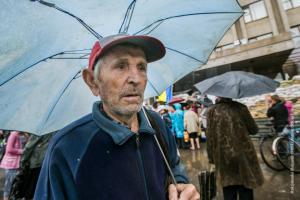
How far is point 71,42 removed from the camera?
4.79 feet

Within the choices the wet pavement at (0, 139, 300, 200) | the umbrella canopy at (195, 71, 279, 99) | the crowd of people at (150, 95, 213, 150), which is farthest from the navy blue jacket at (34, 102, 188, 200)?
the crowd of people at (150, 95, 213, 150)

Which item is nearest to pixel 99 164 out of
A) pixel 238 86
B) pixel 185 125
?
pixel 238 86

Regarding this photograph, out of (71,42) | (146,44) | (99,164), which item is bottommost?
(99,164)

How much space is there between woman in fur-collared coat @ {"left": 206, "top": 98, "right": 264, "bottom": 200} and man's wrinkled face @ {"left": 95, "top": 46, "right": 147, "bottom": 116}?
2.53 metres

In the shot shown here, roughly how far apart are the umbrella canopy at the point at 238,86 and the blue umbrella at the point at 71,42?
178cm

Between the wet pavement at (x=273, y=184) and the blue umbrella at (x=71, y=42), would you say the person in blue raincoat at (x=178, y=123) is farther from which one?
the blue umbrella at (x=71, y=42)

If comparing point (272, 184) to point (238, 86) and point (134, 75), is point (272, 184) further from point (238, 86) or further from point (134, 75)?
point (134, 75)

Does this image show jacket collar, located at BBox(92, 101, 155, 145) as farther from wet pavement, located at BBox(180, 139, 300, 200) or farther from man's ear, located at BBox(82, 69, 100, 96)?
wet pavement, located at BBox(180, 139, 300, 200)

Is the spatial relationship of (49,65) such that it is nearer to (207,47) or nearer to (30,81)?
(30,81)

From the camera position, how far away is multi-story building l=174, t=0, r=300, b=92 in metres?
17.6

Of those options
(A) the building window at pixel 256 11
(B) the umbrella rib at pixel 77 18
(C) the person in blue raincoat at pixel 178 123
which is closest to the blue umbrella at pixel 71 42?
(B) the umbrella rib at pixel 77 18

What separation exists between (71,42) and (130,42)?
0.46 metres

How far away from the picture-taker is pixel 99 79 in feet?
4.25

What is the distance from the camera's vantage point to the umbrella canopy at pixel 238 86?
3.52 metres
